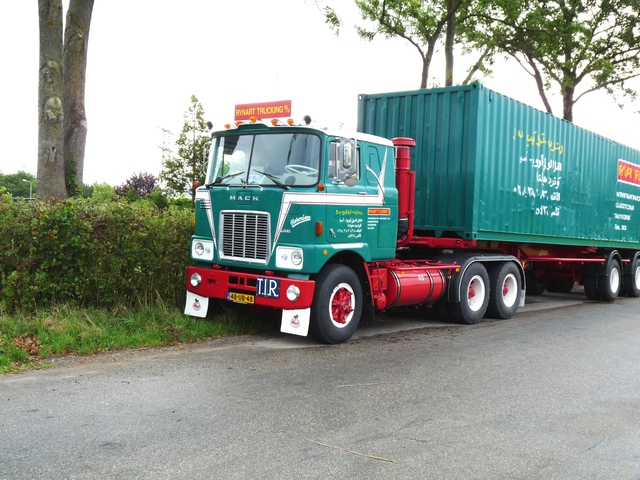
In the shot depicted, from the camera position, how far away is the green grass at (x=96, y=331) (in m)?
6.74

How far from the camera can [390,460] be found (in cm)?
420

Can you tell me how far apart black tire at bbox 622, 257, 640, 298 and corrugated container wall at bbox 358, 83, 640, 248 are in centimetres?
396

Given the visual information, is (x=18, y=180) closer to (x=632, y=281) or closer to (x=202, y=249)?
(x=632, y=281)

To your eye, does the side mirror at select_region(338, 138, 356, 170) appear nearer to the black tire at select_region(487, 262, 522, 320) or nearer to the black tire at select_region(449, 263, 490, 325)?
the black tire at select_region(449, 263, 490, 325)

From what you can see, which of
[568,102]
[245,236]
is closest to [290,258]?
[245,236]

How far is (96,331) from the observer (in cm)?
732

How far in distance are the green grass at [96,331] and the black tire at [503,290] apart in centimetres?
432

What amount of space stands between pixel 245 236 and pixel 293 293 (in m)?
1.03

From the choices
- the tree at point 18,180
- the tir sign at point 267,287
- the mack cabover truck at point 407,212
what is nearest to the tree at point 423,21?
the mack cabover truck at point 407,212

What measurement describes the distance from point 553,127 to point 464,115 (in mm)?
2929

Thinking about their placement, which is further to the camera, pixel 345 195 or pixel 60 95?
pixel 60 95

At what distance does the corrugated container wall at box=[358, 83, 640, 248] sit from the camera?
1025 cm

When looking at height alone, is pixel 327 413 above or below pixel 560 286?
below

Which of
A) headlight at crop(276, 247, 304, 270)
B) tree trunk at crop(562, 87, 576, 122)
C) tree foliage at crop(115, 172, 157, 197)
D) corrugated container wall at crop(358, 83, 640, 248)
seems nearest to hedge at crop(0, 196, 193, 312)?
headlight at crop(276, 247, 304, 270)
